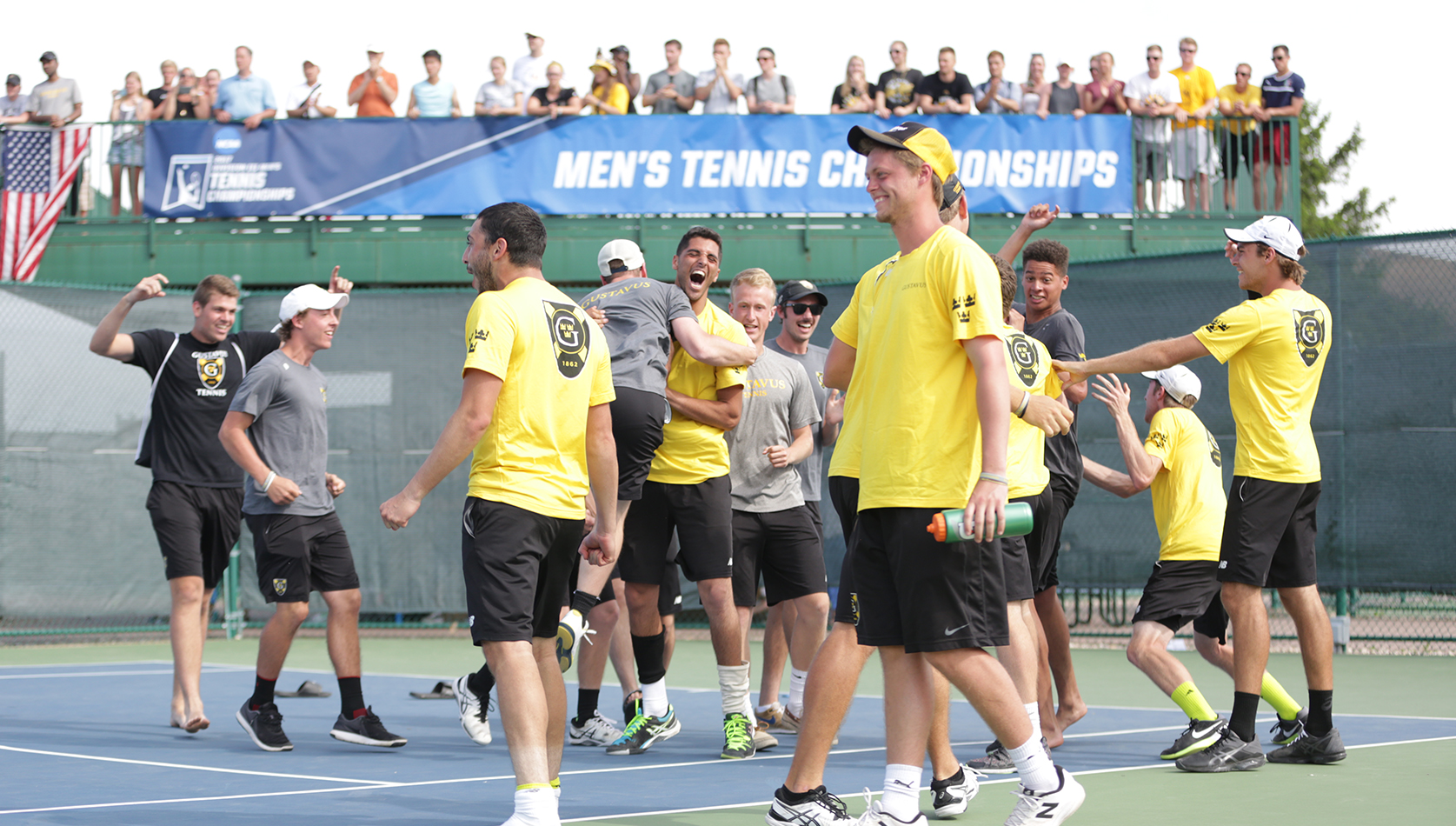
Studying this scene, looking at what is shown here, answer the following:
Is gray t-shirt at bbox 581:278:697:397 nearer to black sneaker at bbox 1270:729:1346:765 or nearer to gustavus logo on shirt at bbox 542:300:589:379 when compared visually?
gustavus logo on shirt at bbox 542:300:589:379

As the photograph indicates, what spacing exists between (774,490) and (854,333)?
228cm

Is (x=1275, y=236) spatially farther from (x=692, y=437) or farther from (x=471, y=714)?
(x=471, y=714)

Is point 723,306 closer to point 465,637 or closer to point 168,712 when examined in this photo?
point 465,637

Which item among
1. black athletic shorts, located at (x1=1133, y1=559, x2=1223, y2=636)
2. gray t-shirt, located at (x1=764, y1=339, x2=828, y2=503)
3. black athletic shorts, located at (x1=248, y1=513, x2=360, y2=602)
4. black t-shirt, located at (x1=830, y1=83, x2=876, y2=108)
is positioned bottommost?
black athletic shorts, located at (x1=1133, y1=559, x2=1223, y2=636)

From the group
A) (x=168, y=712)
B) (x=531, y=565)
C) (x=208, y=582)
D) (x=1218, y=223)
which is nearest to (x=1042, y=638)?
(x=531, y=565)

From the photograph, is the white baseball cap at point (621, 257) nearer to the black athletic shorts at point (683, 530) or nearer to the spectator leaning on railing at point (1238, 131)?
the black athletic shorts at point (683, 530)

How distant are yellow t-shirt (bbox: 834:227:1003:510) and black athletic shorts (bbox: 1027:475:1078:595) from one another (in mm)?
1743

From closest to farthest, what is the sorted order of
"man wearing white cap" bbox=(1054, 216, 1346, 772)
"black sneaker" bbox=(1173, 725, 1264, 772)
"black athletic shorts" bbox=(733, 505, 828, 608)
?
"black sneaker" bbox=(1173, 725, 1264, 772) → "man wearing white cap" bbox=(1054, 216, 1346, 772) → "black athletic shorts" bbox=(733, 505, 828, 608)

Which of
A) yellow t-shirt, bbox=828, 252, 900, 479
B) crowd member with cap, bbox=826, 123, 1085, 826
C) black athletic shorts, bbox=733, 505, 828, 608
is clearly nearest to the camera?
crowd member with cap, bbox=826, 123, 1085, 826

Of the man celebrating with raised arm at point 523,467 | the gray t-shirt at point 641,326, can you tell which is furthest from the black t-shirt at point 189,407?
the man celebrating with raised arm at point 523,467

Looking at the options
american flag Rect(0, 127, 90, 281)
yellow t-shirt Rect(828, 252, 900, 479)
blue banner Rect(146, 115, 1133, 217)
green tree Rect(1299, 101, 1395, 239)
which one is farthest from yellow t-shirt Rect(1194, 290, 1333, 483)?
green tree Rect(1299, 101, 1395, 239)

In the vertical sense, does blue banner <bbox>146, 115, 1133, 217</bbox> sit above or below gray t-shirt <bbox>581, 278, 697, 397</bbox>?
above

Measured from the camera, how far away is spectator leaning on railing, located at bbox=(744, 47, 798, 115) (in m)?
15.4

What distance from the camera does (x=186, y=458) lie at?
25.2 ft
